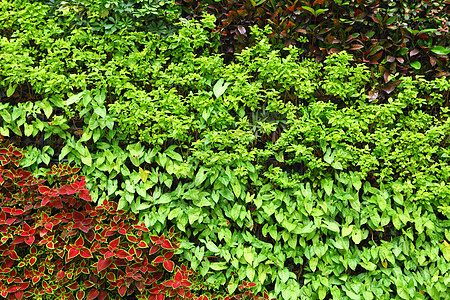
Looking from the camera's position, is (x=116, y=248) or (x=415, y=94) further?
(x=415, y=94)

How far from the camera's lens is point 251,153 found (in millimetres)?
2434

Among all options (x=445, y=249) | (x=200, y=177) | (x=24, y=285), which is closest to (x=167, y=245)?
(x=200, y=177)

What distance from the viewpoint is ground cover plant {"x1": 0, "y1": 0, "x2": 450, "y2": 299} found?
2.43 meters

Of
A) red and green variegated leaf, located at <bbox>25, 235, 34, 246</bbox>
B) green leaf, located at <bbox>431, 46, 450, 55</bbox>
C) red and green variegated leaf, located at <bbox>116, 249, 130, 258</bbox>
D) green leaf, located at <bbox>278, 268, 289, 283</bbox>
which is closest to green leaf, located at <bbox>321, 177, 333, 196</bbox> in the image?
green leaf, located at <bbox>278, 268, 289, 283</bbox>

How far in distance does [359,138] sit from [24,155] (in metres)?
2.59

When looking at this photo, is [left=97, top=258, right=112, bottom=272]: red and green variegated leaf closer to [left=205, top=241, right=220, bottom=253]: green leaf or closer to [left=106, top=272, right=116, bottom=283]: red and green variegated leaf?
[left=106, top=272, right=116, bottom=283]: red and green variegated leaf

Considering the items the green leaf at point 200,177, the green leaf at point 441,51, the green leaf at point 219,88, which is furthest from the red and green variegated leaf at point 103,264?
the green leaf at point 441,51

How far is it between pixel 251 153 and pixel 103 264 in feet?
4.28

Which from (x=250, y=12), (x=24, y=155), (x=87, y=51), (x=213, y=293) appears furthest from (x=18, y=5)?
(x=213, y=293)

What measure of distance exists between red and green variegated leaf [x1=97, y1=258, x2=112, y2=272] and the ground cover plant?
358mm

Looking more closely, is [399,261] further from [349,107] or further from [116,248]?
[116,248]

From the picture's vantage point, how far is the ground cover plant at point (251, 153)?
2.43 m

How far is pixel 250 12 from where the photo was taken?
2596 millimetres

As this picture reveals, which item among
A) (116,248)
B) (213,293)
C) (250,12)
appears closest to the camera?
(116,248)
